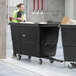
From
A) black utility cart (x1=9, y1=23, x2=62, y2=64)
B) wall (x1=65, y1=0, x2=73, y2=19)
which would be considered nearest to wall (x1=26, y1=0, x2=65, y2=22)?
wall (x1=65, y1=0, x2=73, y2=19)

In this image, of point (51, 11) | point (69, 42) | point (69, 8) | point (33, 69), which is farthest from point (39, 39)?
point (51, 11)

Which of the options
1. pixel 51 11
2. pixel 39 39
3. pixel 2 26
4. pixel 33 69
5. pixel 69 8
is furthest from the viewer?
pixel 51 11

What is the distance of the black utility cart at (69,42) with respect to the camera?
764 cm

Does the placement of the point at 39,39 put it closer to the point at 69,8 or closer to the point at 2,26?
the point at 2,26

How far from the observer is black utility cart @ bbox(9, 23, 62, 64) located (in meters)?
8.53

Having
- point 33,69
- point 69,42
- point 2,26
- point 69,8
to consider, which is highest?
point 69,8

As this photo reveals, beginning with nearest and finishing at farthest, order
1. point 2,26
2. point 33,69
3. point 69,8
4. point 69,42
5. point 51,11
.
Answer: point 33,69, point 69,42, point 2,26, point 69,8, point 51,11

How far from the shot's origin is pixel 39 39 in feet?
28.0

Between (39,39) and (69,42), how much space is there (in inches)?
40.5

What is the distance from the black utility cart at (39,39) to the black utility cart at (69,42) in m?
0.53

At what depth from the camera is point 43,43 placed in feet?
28.2

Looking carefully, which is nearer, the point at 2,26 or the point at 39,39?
the point at 39,39

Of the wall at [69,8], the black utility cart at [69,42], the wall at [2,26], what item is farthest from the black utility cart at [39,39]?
the wall at [69,8]

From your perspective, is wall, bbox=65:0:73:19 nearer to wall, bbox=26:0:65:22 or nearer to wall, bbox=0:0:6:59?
wall, bbox=26:0:65:22
